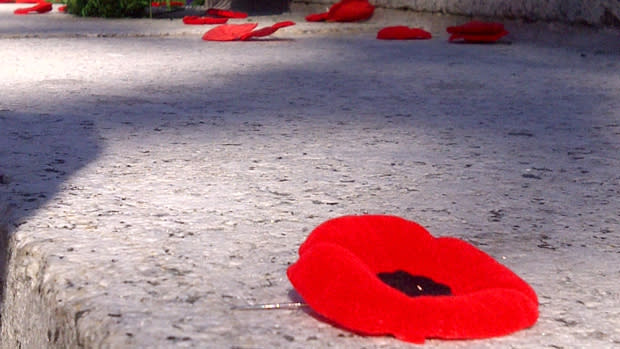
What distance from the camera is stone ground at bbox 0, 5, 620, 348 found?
0.75 meters

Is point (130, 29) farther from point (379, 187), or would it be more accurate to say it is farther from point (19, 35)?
point (379, 187)

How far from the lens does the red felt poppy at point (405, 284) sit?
2.22ft

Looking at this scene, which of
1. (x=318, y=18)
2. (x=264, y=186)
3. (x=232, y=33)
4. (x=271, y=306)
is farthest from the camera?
(x=318, y=18)

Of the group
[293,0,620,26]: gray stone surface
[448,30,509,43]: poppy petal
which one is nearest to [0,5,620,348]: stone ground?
[293,0,620,26]: gray stone surface

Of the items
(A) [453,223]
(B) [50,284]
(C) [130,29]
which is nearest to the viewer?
(B) [50,284]

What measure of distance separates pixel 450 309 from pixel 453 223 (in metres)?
0.34

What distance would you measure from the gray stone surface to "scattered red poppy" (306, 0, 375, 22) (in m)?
0.20

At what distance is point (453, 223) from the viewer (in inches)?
39.9

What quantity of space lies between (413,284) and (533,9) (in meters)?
2.96

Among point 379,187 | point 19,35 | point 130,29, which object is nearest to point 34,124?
point 379,187

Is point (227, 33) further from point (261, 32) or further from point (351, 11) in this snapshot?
point (351, 11)

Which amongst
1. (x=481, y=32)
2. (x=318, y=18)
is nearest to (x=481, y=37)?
(x=481, y=32)

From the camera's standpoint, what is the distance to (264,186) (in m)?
1.17

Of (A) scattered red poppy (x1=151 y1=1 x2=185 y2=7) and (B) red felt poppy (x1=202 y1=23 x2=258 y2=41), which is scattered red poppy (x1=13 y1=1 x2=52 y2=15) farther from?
(B) red felt poppy (x1=202 y1=23 x2=258 y2=41)
